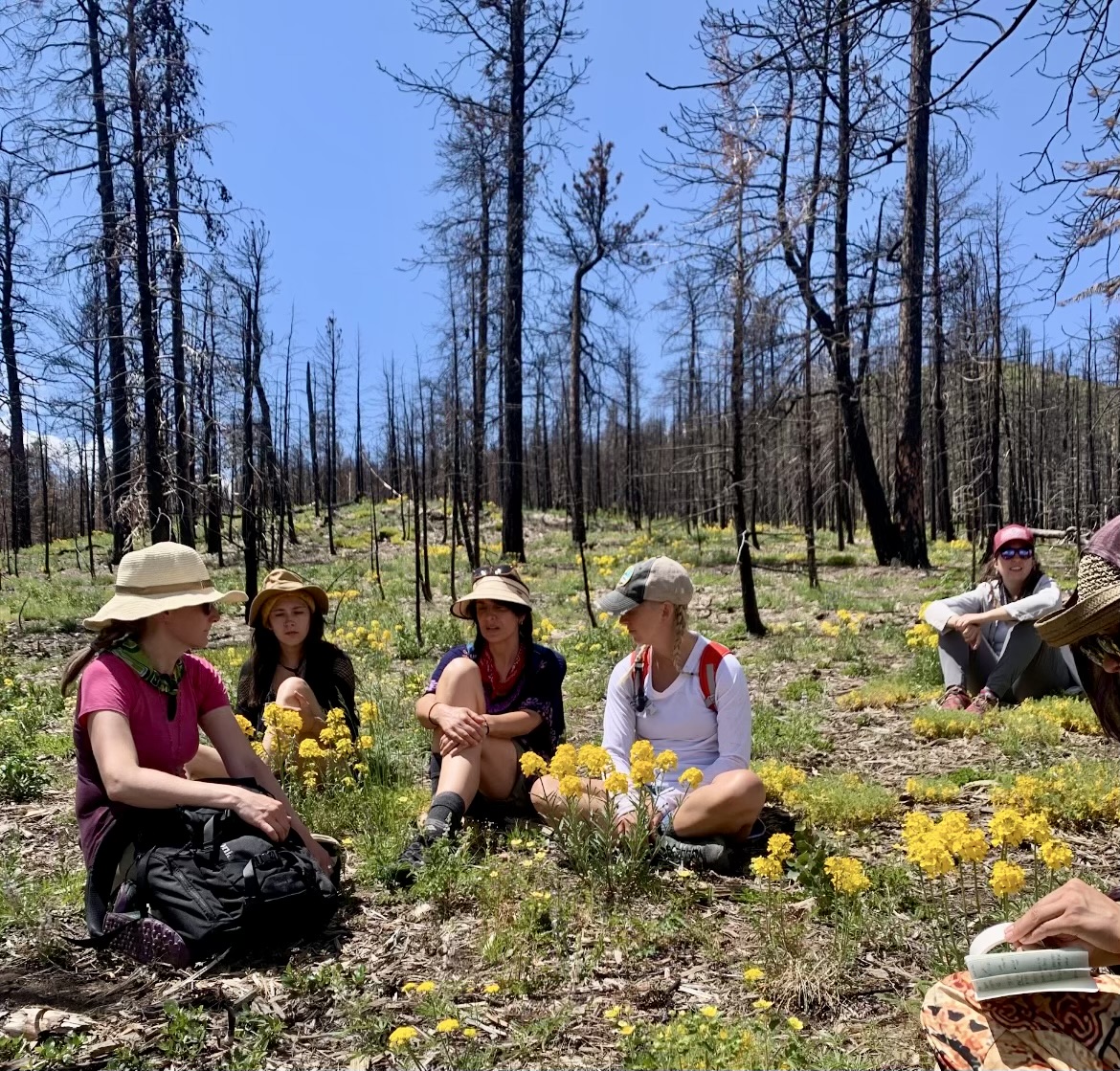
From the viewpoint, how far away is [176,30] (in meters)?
9.02

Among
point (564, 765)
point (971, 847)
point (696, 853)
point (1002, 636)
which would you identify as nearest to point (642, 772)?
point (564, 765)

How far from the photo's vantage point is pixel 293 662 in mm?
5047

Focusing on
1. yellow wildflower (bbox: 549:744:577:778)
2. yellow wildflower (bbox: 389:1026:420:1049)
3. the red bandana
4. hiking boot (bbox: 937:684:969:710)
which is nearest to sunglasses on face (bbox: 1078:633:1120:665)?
yellow wildflower (bbox: 389:1026:420:1049)

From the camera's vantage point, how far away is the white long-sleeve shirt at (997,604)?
5.80 metres

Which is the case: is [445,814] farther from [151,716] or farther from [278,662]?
[278,662]

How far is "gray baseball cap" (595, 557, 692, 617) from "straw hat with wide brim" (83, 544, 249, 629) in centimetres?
173

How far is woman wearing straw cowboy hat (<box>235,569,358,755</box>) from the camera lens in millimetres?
4789

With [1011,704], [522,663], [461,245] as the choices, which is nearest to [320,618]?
[522,663]

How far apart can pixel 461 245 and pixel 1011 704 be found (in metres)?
15.3

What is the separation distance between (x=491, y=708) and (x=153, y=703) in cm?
171

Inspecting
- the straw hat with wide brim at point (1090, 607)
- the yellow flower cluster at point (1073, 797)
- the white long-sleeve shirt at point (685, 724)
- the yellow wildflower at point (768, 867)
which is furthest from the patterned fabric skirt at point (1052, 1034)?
the yellow flower cluster at point (1073, 797)

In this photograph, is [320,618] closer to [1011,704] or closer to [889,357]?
[1011,704]

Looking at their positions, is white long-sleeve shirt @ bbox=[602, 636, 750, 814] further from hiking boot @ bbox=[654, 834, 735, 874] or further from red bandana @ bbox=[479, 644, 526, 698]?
red bandana @ bbox=[479, 644, 526, 698]

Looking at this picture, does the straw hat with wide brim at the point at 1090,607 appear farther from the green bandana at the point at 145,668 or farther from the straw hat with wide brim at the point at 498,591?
the green bandana at the point at 145,668
